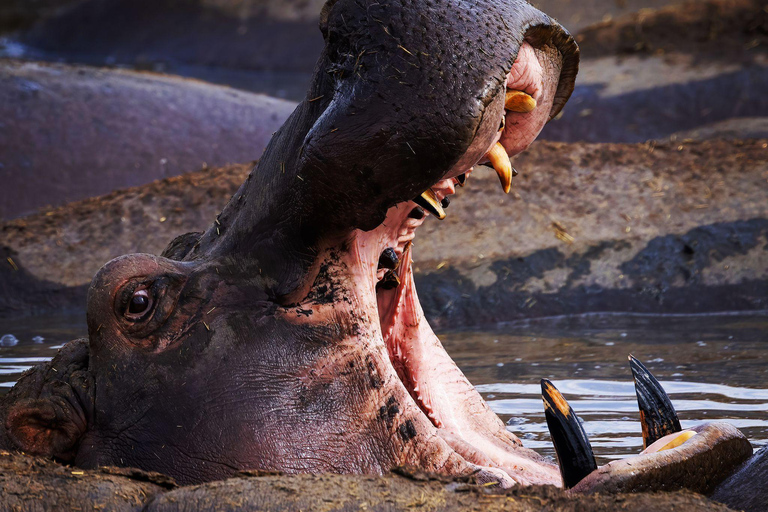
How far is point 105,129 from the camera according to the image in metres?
9.30

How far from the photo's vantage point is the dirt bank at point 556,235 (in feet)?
21.1

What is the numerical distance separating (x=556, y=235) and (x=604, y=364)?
204 cm

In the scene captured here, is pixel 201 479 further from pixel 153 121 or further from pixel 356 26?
pixel 153 121

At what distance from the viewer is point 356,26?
90.9 inches

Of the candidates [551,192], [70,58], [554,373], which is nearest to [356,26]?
[554,373]

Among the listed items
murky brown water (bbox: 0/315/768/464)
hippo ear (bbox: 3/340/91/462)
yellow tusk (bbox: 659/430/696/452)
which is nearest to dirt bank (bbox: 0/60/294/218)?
murky brown water (bbox: 0/315/768/464)

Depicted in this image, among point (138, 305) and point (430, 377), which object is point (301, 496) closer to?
point (138, 305)

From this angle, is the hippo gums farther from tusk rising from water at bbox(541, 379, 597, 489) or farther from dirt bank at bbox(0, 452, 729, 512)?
dirt bank at bbox(0, 452, 729, 512)

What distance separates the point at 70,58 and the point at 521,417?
1568 cm

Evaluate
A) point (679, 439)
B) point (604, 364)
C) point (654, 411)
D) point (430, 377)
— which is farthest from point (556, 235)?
point (679, 439)

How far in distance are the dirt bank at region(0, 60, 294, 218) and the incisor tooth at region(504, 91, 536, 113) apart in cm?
670

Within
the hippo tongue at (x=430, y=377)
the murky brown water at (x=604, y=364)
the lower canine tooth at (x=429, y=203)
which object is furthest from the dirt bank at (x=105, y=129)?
the lower canine tooth at (x=429, y=203)

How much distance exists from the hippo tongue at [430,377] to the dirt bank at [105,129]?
625 centimetres

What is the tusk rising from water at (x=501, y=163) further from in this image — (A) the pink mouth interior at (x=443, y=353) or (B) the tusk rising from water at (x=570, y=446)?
(B) the tusk rising from water at (x=570, y=446)
